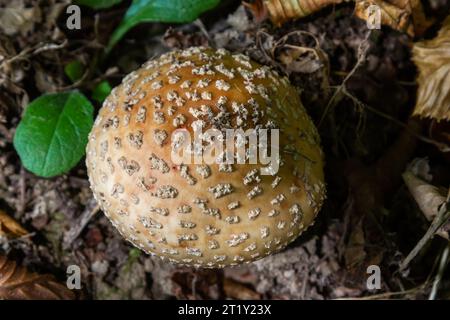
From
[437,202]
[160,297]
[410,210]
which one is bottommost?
[160,297]

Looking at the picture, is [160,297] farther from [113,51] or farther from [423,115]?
[423,115]

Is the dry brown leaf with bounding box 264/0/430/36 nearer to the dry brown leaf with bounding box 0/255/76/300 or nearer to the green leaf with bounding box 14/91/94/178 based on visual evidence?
the green leaf with bounding box 14/91/94/178

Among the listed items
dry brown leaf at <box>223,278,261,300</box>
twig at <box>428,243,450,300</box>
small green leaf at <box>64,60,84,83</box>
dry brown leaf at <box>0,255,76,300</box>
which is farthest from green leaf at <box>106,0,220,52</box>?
twig at <box>428,243,450,300</box>

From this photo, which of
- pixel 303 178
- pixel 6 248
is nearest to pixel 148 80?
pixel 303 178

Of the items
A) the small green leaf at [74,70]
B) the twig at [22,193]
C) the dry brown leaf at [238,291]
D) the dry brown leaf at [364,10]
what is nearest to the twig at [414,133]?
the dry brown leaf at [364,10]

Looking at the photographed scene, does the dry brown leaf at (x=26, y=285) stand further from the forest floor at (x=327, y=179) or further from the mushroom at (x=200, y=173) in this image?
the mushroom at (x=200, y=173)

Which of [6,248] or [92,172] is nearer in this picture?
[92,172]
